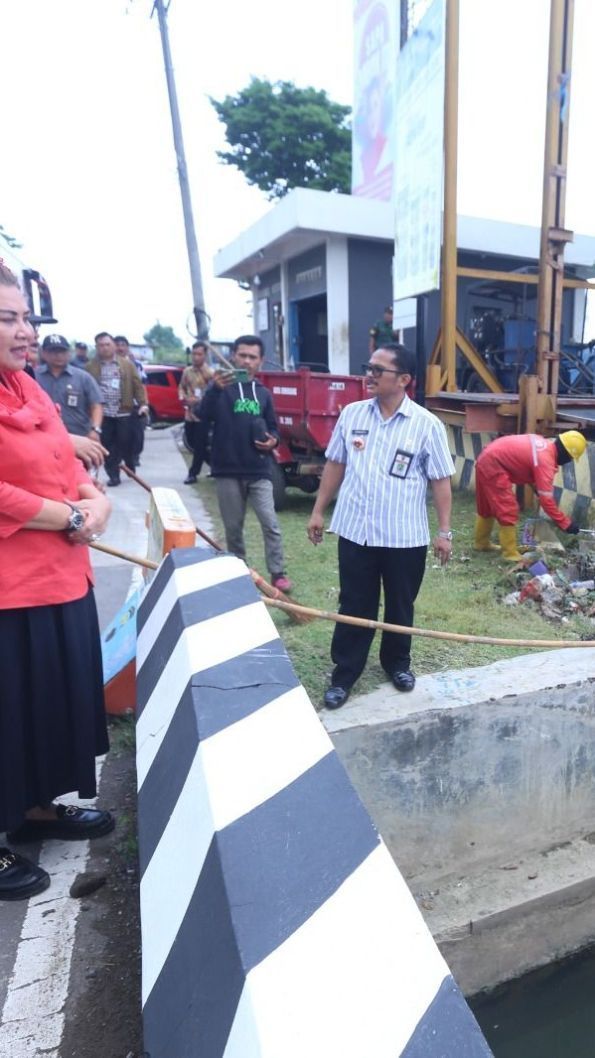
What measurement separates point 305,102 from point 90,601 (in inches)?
985

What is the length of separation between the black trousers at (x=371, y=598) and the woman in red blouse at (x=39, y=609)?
1091mm

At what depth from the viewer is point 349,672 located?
3.04 m

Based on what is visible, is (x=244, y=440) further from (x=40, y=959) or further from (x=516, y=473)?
(x=40, y=959)

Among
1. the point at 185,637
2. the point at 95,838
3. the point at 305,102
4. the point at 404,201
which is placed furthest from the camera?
the point at 305,102

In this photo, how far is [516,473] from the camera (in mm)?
5707

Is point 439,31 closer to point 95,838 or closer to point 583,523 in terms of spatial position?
point 583,523

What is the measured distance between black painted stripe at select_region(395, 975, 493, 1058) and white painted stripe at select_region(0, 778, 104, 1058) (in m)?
1.27

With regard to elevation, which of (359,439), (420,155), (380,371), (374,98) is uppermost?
(374,98)

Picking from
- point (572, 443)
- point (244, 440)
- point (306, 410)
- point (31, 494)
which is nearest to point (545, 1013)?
point (31, 494)

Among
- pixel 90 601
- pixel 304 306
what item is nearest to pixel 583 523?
pixel 90 601

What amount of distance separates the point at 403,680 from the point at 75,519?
5.20 ft

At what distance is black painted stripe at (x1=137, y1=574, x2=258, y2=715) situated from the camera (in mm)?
2064

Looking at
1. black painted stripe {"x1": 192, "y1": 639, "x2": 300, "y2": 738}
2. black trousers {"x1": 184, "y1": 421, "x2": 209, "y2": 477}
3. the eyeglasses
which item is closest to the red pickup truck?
black trousers {"x1": 184, "y1": 421, "x2": 209, "y2": 477}

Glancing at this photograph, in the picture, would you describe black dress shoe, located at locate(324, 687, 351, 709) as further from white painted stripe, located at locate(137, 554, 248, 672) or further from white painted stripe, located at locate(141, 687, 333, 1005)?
white painted stripe, located at locate(141, 687, 333, 1005)
